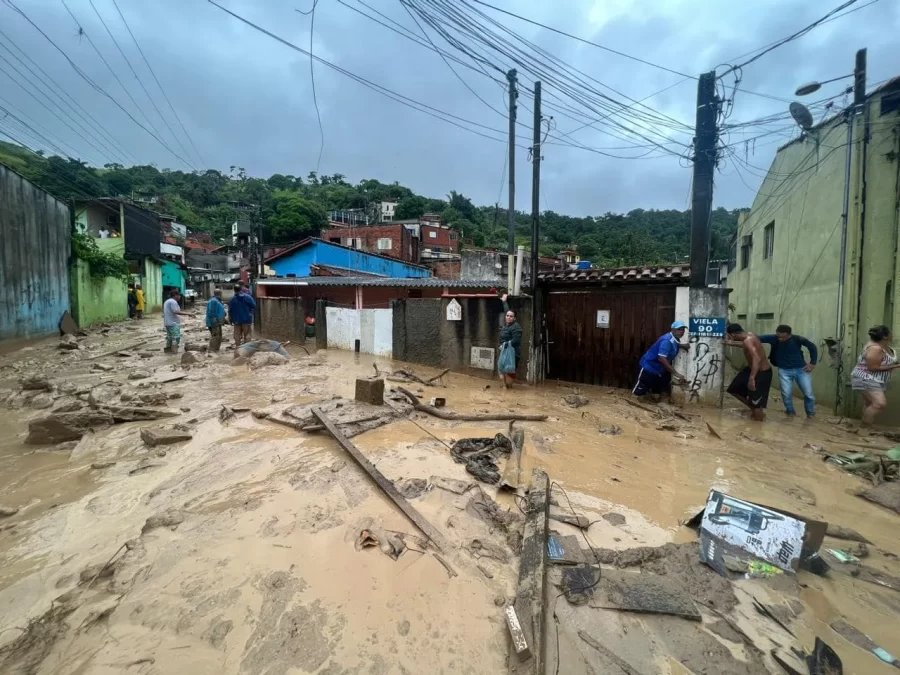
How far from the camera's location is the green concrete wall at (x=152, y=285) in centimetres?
2845

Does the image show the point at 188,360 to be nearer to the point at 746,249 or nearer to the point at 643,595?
the point at 643,595

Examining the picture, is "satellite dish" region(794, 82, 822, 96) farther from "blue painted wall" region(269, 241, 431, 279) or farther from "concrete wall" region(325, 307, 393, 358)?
"blue painted wall" region(269, 241, 431, 279)

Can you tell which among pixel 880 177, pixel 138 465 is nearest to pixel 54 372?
pixel 138 465

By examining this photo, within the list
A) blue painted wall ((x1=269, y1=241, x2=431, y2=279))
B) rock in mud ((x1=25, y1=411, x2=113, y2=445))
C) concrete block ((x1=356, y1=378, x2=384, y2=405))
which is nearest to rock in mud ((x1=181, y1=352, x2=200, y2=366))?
rock in mud ((x1=25, y1=411, x2=113, y2=445))

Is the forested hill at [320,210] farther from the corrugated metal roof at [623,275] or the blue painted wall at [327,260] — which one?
the corrugated metal roof at [623,275]

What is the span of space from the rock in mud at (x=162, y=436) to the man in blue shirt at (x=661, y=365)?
7615mm

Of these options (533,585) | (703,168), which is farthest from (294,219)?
(533,585)

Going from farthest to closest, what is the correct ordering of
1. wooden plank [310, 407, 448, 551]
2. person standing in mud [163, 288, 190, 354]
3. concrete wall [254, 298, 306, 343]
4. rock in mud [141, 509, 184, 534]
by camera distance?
concrete wall [254, 298, 306, 343] < person standing in mud [163, 288, 190, 354] < rock in mud [141, 509, 184, 534] < wooden plank [310, 407, 448, 551]

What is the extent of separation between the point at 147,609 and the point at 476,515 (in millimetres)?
2293

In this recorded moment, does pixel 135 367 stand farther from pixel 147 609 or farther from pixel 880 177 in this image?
pixel 880 177

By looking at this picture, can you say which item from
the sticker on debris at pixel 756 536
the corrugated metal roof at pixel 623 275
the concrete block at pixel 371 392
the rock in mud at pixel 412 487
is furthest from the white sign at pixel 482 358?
the sticker on debris at pixel 756 536

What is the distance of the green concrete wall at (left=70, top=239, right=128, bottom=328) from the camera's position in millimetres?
16406

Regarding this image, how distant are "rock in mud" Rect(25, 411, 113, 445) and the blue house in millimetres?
21787

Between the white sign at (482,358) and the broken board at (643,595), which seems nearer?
the broken board at (643,595)
